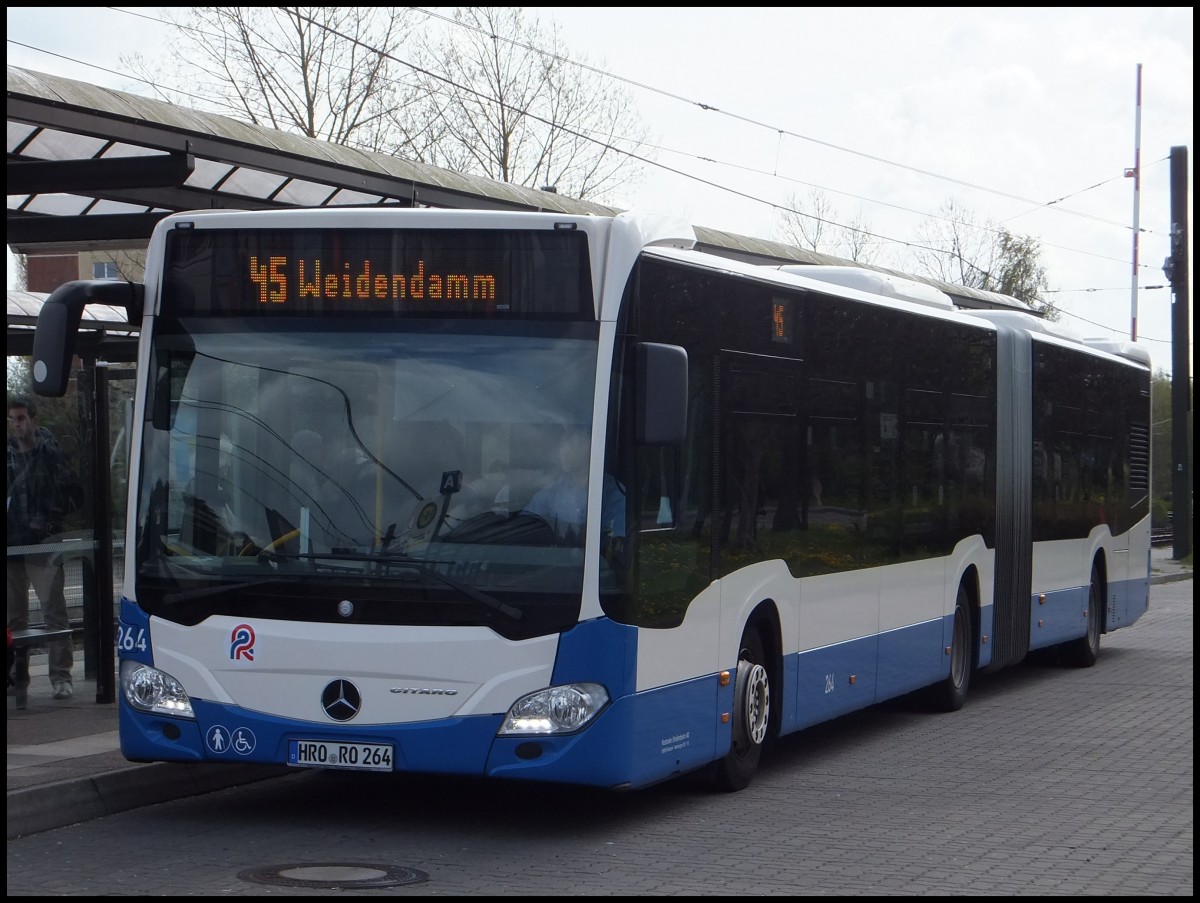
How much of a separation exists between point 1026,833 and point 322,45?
34764mm

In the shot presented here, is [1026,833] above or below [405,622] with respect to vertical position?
below

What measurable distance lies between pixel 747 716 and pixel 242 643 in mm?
2845

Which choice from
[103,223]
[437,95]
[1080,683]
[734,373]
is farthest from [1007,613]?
[437,95]

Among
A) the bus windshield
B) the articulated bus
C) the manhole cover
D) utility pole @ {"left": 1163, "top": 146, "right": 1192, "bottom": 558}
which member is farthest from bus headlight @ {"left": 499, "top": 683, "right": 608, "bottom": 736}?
utility pole @ {"left": 1163, "top": 146, "right": 1192, "bottom": 558}

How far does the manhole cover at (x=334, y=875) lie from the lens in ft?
23.4

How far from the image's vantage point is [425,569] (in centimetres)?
811

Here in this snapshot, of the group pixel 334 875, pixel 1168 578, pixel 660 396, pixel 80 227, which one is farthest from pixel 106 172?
pixel 1168 578

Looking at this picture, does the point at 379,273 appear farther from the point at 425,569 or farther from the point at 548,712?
the point at 548,712

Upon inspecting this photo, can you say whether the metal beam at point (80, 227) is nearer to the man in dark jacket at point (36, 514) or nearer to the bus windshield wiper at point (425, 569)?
the man in dark jacket at point (36, 514)

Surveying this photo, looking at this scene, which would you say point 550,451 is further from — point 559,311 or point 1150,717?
point 1150,717

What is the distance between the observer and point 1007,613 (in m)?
15.1

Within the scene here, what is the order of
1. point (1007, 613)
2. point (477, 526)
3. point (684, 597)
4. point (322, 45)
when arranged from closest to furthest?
point (477, 526) < point (684, 597) < point (1007, 613) < point (322, 45)

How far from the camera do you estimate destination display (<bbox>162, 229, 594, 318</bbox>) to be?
8.33m

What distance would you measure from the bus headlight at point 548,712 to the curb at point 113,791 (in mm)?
2116
